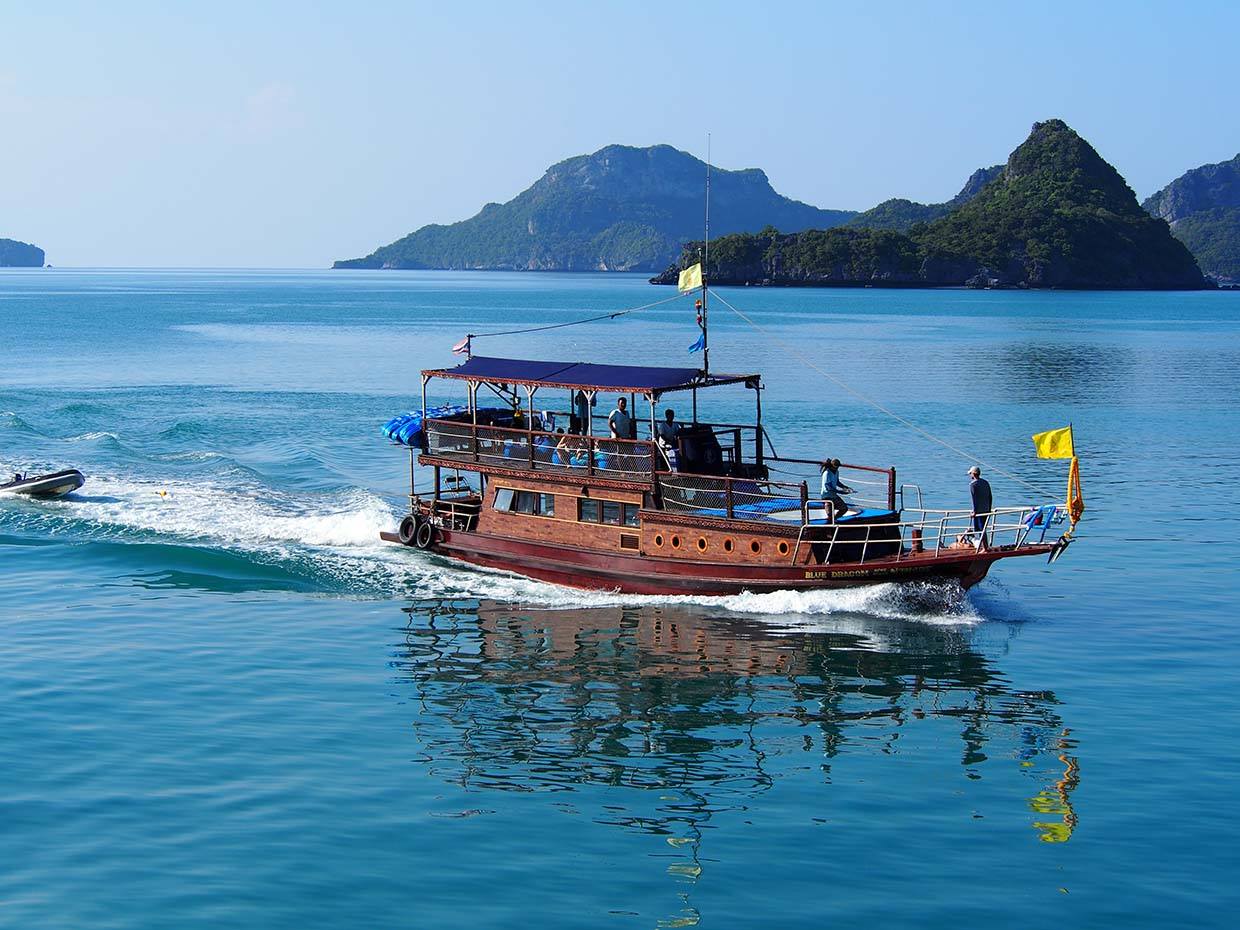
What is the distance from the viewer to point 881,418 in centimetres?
6425

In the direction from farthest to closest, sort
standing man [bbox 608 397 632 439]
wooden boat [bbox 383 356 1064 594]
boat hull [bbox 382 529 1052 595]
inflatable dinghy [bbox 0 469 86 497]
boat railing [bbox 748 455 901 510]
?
1. inflatable dinghy [bbox 0 469 86 497]
2. boat railing [bbox 748 455 901 510]
3. standing man [bbox 608 397 632 439]
4. wooden boat [bbox 383 356 1064 594]
5. boat hull [bbox 382 529 1052 595]

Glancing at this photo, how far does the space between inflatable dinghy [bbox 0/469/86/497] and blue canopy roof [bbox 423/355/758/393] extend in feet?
44.7

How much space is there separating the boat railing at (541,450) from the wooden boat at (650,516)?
4 cm

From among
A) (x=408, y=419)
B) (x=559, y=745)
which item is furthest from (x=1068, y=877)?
(x=408, y=419)

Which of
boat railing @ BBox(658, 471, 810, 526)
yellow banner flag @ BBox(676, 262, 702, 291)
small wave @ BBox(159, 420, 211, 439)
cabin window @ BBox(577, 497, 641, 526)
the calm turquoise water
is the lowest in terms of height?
the calm turquoise water

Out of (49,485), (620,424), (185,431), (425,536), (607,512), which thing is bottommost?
(425,536)

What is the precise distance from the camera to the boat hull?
97.3 feet

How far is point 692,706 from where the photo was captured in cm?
2461

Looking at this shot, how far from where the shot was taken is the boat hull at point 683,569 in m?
29.7

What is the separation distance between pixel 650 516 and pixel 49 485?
2073 centimetres

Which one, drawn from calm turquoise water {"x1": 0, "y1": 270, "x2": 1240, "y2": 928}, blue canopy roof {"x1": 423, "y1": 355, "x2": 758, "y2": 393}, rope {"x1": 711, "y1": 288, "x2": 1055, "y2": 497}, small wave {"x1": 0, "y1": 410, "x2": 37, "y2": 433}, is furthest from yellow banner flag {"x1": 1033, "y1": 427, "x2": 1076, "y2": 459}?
small wave {"x1": 0, "y1": 410, "x2": 37, "y2": 433}

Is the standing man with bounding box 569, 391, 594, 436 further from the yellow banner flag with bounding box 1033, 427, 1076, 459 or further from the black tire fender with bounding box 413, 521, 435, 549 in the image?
the yellow banner flag with bounding box 1033, 427, 1076, 459

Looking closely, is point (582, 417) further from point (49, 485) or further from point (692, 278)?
point (49, 485)

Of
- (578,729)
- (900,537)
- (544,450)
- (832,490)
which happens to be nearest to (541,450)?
(544,450)
